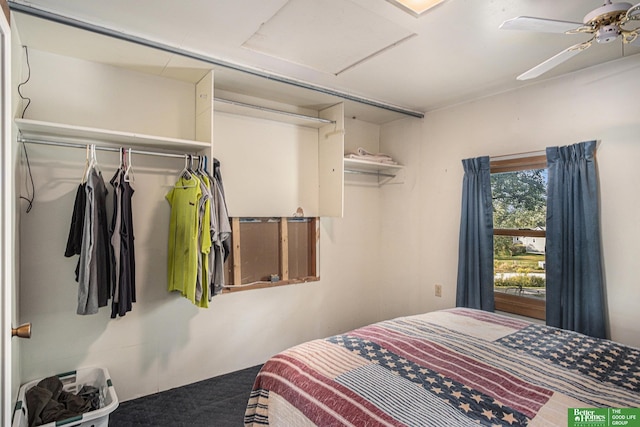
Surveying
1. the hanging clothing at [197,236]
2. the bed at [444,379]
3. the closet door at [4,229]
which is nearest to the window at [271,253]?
the hanging clothing at [197,236]

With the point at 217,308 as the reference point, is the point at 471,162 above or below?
above

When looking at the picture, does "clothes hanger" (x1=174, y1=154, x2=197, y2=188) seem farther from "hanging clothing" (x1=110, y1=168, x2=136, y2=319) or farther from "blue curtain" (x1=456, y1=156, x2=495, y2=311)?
"blue curtain" (x1=456, y1=156, x2=495, y2=311)

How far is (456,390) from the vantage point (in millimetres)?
1442

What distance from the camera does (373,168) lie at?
3.89m

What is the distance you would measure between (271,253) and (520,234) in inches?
85.3

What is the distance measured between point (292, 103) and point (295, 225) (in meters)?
1.17

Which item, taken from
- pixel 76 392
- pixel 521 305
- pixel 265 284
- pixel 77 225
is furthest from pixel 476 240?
pixel 76 392

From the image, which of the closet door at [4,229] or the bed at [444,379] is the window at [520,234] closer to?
the bed at [444,379]

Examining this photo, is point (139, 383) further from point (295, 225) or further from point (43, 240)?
point (295, 225)

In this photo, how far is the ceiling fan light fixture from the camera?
174cm

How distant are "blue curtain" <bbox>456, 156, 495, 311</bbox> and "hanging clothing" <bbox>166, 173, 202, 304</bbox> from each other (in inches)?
89.2

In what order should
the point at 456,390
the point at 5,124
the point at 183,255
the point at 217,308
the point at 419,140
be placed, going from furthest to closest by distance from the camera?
the point at 419,140, the point at 217,308, the point at 183,255, the point at 456,390, the point at 5,124

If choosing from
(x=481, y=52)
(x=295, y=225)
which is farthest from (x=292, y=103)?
(x=481, y=52)

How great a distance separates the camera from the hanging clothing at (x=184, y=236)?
2.36m
